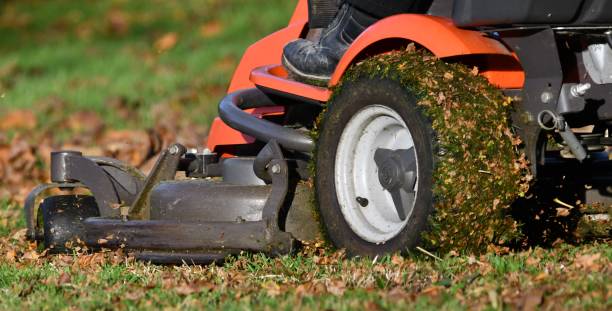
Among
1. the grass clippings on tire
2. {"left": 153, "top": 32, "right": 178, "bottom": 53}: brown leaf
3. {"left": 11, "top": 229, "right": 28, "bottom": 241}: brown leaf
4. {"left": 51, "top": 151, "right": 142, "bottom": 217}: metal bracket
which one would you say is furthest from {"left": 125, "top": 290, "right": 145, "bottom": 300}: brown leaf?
{"left": 153, "top": 32, "right": 178, "bottom": 53}: brown leaf

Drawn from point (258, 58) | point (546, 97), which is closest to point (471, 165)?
point (546, 97)

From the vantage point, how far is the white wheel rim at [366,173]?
5.30 meters

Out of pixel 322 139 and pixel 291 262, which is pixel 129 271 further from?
pixel 322 139

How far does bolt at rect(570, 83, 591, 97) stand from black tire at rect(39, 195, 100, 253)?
2666 mm

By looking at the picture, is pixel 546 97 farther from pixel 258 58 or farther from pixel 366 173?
pixel 258 58

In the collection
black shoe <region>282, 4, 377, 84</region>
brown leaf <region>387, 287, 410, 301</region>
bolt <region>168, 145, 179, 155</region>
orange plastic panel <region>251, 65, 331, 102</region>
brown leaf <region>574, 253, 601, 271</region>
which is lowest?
brown leaf <region>387, 287, 410, 301</region>

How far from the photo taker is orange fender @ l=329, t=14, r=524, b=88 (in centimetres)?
487

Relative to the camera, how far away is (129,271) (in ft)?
17.2

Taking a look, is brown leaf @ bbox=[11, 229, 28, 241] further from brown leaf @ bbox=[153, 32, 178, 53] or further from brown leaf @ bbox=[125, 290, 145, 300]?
brown leaf @ bbox=[153, 32, 178, 53]

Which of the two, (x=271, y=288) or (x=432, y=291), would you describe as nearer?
(x=432, y=291)

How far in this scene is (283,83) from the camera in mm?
5816

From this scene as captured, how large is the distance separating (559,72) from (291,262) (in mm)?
1395

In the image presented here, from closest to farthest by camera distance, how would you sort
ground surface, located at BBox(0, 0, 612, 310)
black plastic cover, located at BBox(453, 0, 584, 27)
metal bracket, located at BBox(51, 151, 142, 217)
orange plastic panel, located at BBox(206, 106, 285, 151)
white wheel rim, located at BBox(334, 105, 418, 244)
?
ground surface, located at BBox(0, 0, 612, 310)
black plastic cover, located at BBox(453, 0, 584, 27)
white wheel rim, located at BBox(334, 105, 418, 244)
metal bracket, located at BBox(51, 151, 142, 217)
orange plastic panel, located at BBox(206, 106, 285, 151)

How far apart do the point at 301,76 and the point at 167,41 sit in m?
11.1
